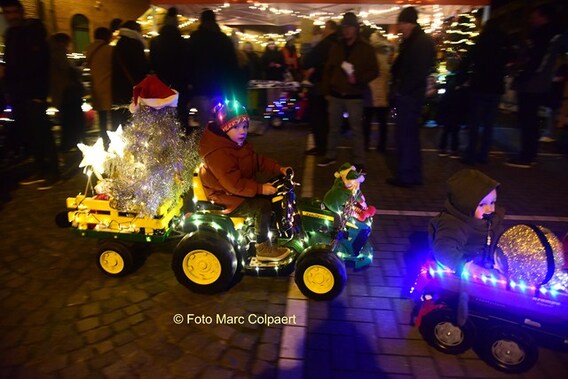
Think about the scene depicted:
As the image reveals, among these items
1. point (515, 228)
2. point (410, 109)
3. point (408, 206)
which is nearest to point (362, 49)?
point (410, 109)

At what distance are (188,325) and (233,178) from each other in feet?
3.90

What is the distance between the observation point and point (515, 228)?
3.11m

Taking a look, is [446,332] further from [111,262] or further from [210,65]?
[210,65]

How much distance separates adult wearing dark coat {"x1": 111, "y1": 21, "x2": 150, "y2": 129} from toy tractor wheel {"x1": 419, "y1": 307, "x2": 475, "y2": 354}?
515cm

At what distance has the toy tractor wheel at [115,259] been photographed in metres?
3.87

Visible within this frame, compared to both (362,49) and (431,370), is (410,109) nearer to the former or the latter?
(362,49)

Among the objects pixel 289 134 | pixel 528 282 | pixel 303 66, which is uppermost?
pixel 303 66

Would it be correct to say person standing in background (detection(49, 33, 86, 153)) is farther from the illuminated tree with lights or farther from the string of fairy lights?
the illuminated tree with lights

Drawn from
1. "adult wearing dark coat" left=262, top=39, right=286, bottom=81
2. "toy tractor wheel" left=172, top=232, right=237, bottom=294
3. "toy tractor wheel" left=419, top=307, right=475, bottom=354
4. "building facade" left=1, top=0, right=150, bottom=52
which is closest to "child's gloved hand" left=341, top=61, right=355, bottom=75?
"toy tractor wheel" left=172, top=232, right=237, bottom=294

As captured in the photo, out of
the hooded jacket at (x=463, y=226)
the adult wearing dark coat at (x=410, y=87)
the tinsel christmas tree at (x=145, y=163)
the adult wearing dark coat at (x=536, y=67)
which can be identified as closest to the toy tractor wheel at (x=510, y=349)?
the hooded jacket at (x=463, y=226)

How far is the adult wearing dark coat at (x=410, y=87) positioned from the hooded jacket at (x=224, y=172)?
3182 millimetres

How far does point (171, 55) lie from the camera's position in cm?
691

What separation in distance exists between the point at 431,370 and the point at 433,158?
6011 millimetres

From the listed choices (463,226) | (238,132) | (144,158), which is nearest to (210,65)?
(144,158)
